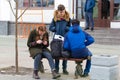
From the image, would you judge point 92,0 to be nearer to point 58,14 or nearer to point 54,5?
point 54,5

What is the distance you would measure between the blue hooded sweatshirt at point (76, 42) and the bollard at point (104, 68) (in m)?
0.91

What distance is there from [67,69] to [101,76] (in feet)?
8.31

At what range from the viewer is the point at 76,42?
34.8 feet

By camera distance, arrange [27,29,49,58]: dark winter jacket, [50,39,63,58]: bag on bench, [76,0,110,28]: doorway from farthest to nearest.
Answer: [76,0,110,28]: doorway
[50,39,63,58]: bag on bench
[27,29,49,58]: dark winter jacket

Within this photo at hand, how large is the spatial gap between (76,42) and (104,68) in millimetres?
1328

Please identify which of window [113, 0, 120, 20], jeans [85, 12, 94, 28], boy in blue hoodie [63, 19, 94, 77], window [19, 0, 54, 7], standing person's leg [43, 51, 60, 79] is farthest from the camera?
window [19, 0, 54, 7]

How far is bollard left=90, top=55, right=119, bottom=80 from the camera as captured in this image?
375 inches

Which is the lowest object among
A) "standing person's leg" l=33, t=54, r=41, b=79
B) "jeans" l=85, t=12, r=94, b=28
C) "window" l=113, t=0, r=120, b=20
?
"standing person's leg" l=33, t=54, r=41, b=79

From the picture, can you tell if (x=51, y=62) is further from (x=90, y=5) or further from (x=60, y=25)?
(x=90, y=5)

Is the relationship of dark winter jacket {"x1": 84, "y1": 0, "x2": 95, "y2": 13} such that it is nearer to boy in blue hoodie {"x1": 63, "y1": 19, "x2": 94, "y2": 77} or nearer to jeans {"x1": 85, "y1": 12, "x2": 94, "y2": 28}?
jeans {"x1": 85, "y1": 12, "x2": 94, "y2": 28}

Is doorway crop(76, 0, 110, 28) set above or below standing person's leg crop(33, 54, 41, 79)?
above

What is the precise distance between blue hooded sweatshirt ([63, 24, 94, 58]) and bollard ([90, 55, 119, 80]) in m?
0.91

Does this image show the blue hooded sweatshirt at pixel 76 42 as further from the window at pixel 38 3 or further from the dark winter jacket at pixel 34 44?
the window at pixel 38 3

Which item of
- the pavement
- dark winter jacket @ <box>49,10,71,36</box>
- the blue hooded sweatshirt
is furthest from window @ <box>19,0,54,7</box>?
the blue hooded sweatshirt
